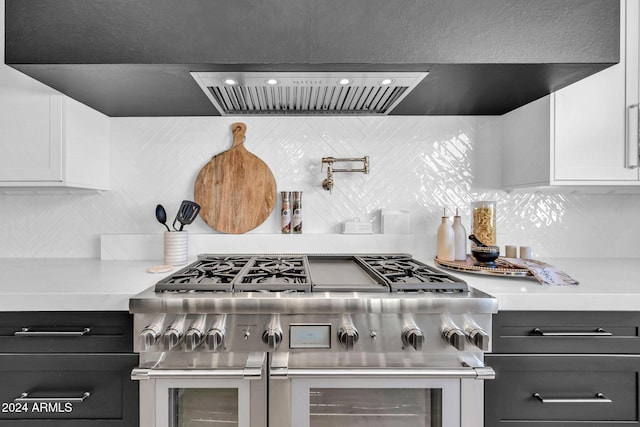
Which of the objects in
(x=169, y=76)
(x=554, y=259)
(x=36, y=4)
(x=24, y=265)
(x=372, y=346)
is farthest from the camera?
(x=554, y=259)

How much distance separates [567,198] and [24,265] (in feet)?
9.37

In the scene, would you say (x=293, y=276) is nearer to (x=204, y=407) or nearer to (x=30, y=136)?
(x=204, y=407)

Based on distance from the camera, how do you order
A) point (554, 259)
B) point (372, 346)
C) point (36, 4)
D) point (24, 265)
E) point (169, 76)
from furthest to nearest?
point (554, 259) < point (24, 265) < point (169, 76) < point (36, 4) < point (372, 346)

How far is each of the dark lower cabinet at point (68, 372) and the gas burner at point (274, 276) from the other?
41 centimetres

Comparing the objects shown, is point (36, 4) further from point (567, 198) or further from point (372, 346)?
point (567, 198)

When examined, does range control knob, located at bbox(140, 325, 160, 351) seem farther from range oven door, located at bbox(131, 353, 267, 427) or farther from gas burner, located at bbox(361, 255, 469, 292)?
gas burner, located at bbox(361, 255, 469, 292)

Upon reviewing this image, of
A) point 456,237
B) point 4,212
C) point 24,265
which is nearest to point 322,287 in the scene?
point 456,237

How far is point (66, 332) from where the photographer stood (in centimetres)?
113

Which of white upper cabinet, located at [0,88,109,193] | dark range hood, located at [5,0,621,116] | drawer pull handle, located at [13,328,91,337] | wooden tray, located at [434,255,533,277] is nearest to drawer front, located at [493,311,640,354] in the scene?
wooden tray, located at [434,255,533,277]

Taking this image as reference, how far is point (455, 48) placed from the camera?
1307 mm

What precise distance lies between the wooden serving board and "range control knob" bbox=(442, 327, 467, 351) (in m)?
1.14

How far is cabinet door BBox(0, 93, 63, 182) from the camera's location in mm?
1495

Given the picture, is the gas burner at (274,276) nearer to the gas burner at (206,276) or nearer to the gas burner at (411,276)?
the gas burner at (206,276)

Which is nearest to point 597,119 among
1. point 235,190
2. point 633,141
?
point 633,141
